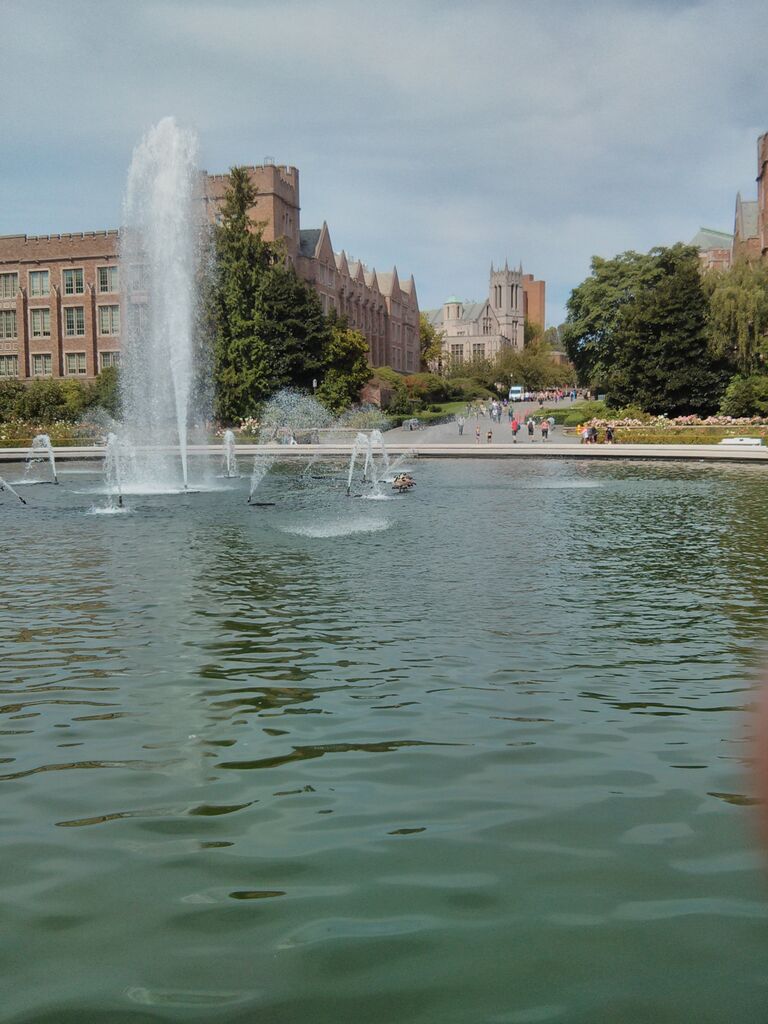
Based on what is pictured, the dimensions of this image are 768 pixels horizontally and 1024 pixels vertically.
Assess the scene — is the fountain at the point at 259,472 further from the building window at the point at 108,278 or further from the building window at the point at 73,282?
the building window at the point at 73,282

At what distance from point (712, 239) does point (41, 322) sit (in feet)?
226

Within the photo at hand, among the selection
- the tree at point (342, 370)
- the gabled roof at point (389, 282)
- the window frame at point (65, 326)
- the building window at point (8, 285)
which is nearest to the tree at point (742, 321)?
the tree at point (342, 370)

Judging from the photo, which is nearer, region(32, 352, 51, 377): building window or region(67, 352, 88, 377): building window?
region(67, 352, 88, 377): building window

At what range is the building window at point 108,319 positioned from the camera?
74875 millimetres

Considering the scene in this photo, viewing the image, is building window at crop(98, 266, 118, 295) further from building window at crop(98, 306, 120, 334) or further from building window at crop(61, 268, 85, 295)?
building window at crop(61, 268, 85, 295)

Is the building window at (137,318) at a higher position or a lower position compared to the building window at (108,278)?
lower

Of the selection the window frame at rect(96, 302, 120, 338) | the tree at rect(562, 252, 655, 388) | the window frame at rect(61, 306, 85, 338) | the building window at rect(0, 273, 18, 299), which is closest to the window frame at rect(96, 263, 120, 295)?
the window frame at rect(96, 302, 120, 338)

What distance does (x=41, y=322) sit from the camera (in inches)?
3017

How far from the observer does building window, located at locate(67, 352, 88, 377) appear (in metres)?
75.8

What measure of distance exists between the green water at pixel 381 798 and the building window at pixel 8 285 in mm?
70387

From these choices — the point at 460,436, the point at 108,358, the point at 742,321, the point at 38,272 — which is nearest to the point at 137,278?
the point at 108,358

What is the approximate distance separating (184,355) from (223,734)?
26399mm

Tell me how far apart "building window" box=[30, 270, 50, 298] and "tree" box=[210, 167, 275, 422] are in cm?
2034

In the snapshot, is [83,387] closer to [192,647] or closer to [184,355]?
[184,355]
